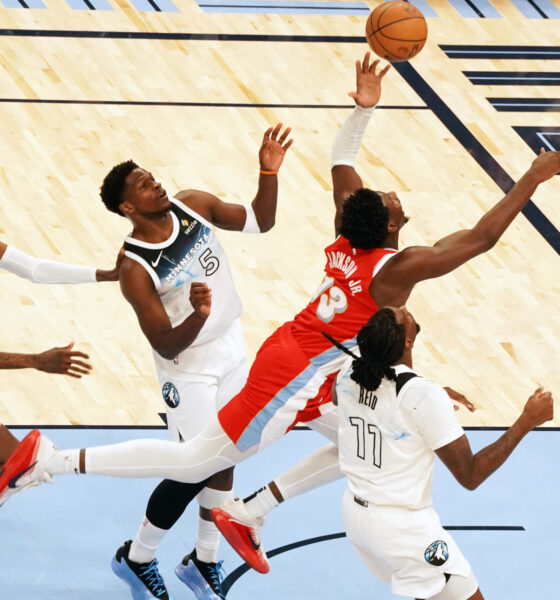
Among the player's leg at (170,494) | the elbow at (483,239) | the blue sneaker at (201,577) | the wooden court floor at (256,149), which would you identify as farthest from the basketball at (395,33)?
the blue sneaker at (201,577)

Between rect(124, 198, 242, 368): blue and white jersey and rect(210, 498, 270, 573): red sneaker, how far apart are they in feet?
2.42

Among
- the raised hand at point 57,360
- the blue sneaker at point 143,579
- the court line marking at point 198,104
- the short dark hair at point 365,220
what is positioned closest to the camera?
the short dark hair at point 365,220

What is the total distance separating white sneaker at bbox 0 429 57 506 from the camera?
5.96 m

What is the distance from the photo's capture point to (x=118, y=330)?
28.1ft

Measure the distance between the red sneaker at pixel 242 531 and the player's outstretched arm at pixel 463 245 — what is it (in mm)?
1180

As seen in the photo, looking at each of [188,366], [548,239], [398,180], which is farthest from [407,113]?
[188,366]

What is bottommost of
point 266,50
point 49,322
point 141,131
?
point 49,322

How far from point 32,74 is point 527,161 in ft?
13.0

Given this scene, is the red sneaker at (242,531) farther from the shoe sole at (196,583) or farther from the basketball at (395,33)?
the basketball at (395,33)

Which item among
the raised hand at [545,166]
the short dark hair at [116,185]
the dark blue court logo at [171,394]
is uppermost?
the raised hand at [545,166]

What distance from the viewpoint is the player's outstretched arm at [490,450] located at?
5082 mm

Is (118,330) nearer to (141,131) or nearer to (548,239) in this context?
(141,131)

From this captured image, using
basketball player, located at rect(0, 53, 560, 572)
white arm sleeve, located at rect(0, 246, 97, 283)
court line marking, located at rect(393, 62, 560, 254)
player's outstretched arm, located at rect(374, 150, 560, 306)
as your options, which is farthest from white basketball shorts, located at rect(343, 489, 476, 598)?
court line marking, located at rect(393, 62, 560, 254)

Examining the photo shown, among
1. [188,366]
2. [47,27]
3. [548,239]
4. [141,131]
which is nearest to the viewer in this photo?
[188,366]
